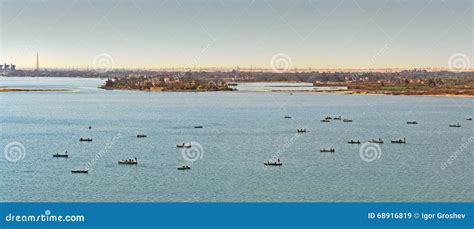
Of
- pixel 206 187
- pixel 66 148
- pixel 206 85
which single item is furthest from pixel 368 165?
pixel 206 85

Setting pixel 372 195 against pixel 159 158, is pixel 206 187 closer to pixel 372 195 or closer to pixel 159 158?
pixel 372 195
